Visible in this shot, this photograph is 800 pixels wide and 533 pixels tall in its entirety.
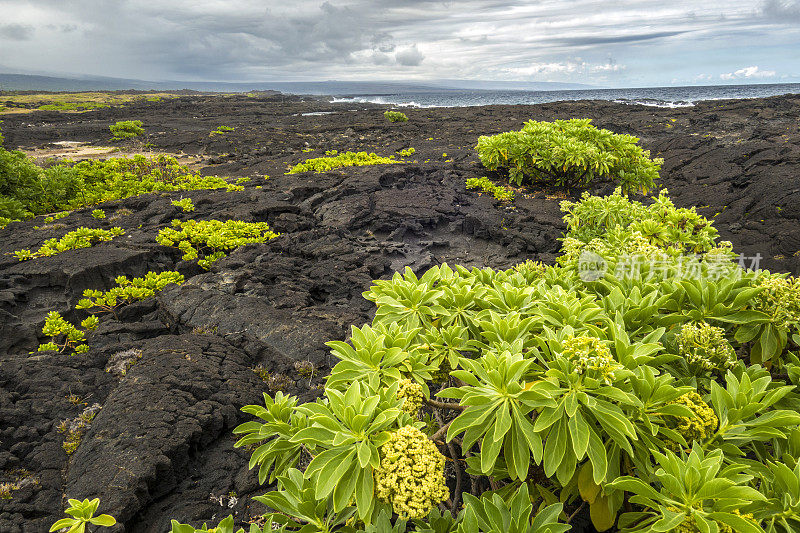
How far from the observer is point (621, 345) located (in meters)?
2.14

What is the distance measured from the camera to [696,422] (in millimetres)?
2018

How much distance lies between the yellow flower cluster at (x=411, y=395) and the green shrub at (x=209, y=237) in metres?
7.27

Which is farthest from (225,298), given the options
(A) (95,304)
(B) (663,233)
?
(B) (663,233)

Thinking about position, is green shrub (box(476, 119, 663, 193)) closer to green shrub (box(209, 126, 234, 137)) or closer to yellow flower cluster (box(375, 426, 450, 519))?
yellow flower cluster (box(375, 426, 450, 519))

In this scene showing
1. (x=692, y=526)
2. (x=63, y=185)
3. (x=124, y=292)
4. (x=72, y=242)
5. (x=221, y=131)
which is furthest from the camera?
(x=221, y=131)

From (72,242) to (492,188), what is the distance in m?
10.7

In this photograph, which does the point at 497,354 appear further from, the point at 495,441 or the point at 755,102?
the point at 755,102

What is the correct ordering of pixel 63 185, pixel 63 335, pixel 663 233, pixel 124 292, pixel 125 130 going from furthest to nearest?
pixel 125 130, pixel 63 185, pixel 124 292, pixel 63 335, pixel 663 233

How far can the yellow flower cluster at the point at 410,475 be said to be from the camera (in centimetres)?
182

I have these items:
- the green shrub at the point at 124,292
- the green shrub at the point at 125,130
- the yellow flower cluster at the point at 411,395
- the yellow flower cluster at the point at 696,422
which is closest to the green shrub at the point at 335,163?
A: the green shrub at the point at 124,292

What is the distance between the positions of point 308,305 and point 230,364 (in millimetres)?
2100

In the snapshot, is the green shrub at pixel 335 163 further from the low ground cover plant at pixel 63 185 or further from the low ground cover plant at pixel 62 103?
the low ground cover plant at pixel 62 103

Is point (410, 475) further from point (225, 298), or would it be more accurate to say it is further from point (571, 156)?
point (571, 156)

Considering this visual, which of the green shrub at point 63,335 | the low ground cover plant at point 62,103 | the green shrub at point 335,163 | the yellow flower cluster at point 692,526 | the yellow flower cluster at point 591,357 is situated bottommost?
the green shrub at point 63,335
